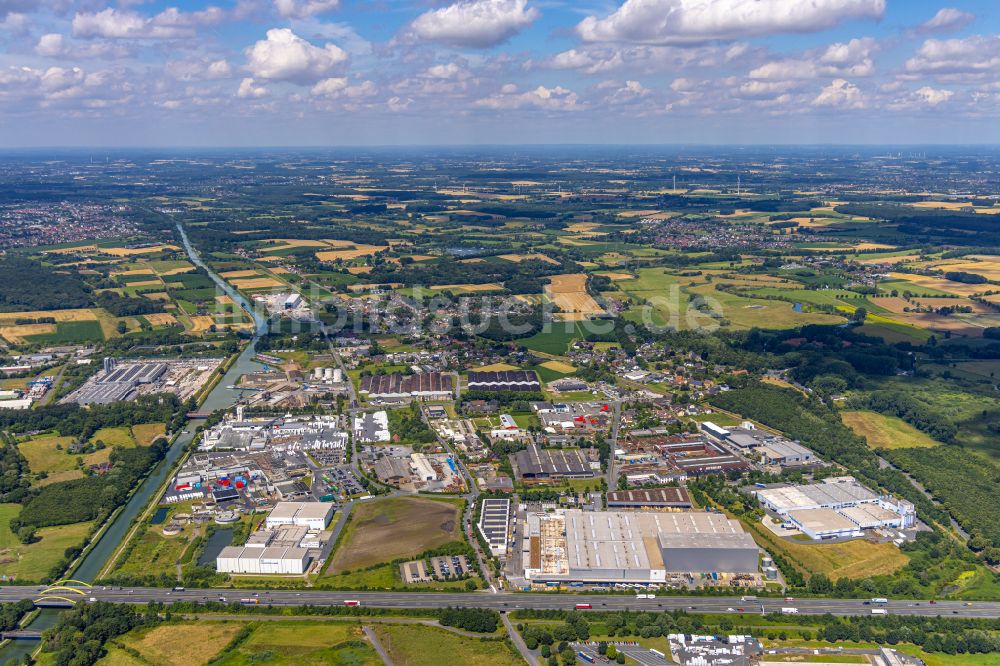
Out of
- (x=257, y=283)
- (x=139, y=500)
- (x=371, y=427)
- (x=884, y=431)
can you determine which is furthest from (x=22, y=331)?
(x=884, y=431)

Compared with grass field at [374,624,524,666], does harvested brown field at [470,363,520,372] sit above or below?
above

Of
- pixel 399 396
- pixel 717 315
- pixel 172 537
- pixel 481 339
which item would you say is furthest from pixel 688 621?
pixel 717 315

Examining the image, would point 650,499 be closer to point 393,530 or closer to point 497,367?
point 393,530

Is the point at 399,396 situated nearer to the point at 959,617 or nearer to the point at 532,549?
the point at 532,549

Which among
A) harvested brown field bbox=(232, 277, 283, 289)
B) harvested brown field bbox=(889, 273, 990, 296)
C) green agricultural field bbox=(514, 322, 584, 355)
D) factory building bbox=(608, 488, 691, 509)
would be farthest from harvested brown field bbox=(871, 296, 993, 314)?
harvested brown field bbox=(232, 277, 283, 289)

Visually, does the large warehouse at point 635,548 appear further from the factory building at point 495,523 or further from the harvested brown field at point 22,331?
the harvested brown field at point 22,331

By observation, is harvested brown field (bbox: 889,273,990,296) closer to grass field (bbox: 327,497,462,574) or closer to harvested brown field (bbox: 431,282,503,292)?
harvested brown field (bbox: 431,282,503,292)
